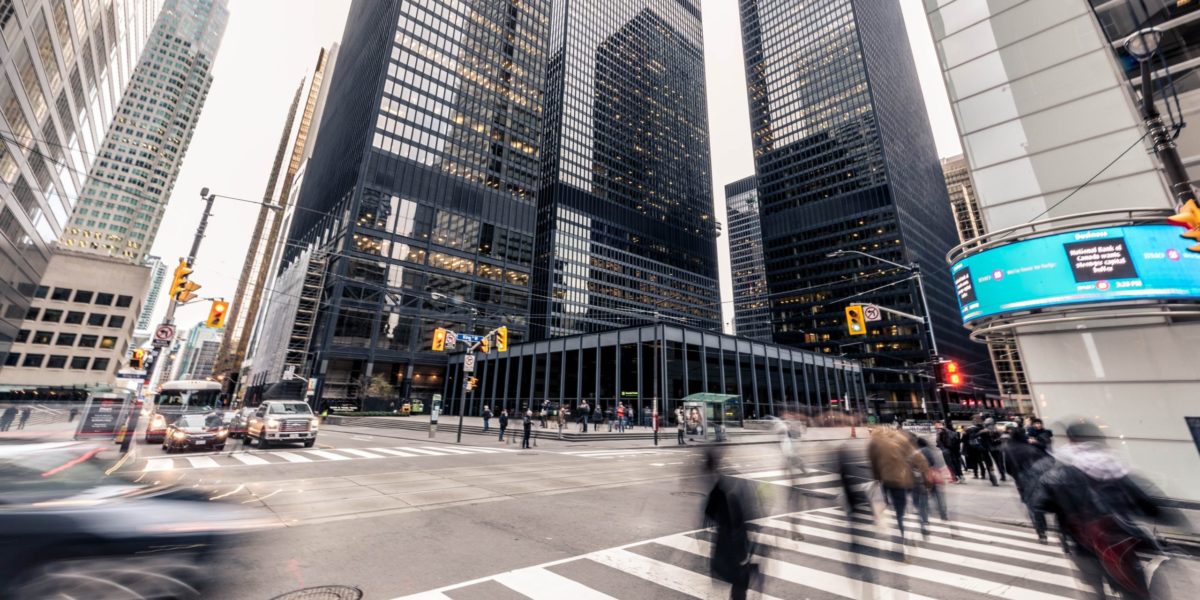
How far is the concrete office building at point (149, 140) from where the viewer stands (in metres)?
101

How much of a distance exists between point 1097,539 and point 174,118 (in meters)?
185

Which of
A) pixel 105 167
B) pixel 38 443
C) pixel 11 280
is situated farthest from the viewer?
pixel 105 167

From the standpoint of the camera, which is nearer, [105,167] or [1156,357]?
[1156,357]

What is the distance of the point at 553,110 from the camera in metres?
114

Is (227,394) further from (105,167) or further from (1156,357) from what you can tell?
(1156,357)

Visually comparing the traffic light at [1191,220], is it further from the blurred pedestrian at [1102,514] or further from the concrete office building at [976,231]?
the concrete office building at [976,231]

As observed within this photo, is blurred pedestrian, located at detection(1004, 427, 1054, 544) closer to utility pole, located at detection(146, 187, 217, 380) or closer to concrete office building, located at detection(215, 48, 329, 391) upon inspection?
utility pole, located at detection(146, 187, 217, 380)

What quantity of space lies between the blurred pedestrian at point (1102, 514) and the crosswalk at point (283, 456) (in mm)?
17799

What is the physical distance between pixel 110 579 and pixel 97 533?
0.45 metres

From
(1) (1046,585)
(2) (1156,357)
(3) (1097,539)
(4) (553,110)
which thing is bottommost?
(1) (1046,585)

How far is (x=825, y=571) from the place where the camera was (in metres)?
5.59

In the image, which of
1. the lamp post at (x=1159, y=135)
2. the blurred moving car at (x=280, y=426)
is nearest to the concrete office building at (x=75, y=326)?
the blurred moving car at (x=280, y=426)

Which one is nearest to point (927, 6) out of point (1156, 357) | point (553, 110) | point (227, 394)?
point (1156, 357)

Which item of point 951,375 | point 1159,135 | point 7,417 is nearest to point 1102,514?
point 1159,135
